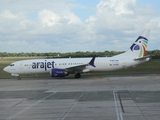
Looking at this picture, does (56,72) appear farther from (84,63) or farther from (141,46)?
(141,46)

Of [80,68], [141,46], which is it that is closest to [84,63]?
[80,68]

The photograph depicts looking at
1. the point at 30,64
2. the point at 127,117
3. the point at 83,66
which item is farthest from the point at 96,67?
the point at 127,117

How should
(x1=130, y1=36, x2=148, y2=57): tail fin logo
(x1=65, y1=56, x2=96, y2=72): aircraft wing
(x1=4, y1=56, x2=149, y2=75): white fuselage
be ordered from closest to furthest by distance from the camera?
(x1=65, y1=56, x2=96, y2=72): aircraft wing < (x1=4, y1=56, x2=149, y2=75): white fuselage < (x1=130, y1=36, x2=148, y2=57): tail fin logo

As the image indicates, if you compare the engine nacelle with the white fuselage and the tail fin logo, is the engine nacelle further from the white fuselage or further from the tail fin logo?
the tail fin logo

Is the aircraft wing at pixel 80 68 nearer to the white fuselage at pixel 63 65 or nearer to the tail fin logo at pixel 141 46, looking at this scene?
the white fuselage at pixel 63 65

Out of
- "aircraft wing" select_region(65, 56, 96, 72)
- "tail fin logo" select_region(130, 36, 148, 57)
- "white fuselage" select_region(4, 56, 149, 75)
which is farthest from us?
"tail fin logo" select_region(130, 36, 148, 57)

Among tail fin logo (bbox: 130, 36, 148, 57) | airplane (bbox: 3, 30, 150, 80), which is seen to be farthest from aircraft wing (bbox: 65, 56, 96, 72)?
tail fin logo (bbox: 130, 36, 148, 57)

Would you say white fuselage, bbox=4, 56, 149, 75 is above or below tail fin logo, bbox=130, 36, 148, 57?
below

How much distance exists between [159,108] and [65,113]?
4.50 metres

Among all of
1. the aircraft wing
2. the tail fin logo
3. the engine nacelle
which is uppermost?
the tail fin logo

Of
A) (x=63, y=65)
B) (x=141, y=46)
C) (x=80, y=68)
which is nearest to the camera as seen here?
(x=80, y=68)

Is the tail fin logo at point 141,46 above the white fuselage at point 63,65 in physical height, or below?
above

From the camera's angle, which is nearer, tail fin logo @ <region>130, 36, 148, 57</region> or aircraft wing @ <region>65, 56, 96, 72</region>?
aircraft wing @ <region>65, 56, 96, 72</region>

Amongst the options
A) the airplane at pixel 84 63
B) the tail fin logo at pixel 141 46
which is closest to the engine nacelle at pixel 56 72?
the airplane at pixel 84 63
